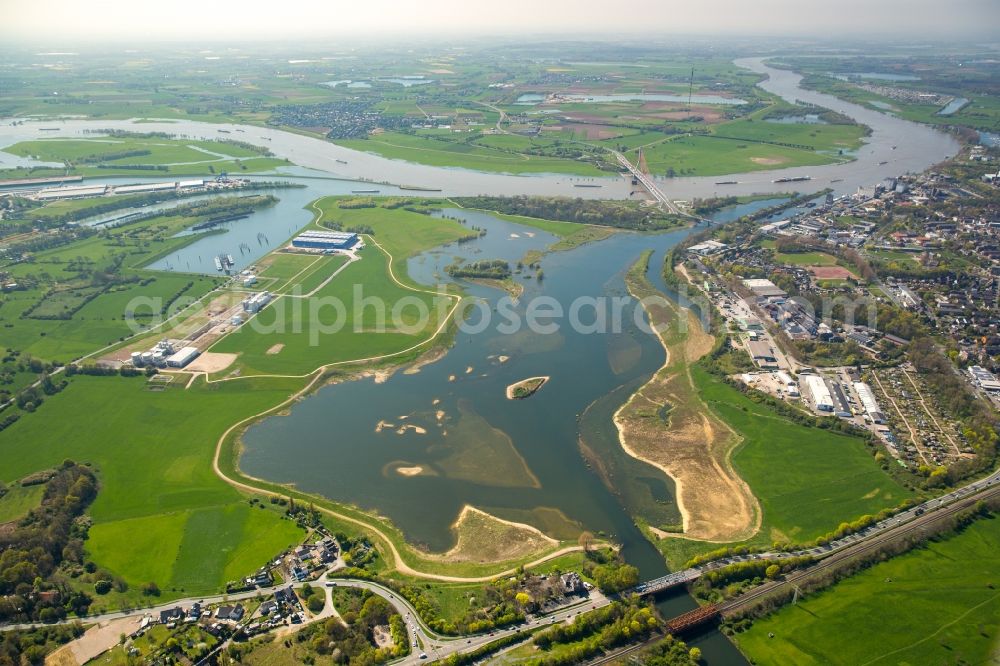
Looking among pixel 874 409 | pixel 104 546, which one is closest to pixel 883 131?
pixel 874 409

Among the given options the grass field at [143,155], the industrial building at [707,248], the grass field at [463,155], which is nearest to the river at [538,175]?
the grass field at [463,155]

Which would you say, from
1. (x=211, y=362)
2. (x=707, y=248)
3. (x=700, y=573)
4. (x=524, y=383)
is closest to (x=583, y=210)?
(x=707, y=248)

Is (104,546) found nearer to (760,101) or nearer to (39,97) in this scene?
(760,101)

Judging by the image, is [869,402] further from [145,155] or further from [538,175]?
[145,155]

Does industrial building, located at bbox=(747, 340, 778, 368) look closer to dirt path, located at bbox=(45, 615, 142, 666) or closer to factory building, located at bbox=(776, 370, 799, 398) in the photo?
factory building, located at bbox=(776, 370, 799, 398)

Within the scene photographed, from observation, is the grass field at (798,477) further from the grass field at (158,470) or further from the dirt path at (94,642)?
the dirt path at (94,642)

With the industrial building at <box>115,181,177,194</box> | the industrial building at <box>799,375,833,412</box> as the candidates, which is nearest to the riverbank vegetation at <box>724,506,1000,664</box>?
the industrial building at <box>799,375,833,412</box>

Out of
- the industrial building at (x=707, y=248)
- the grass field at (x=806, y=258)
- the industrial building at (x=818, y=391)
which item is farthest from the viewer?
the industrial building at (x=707, y=248)
